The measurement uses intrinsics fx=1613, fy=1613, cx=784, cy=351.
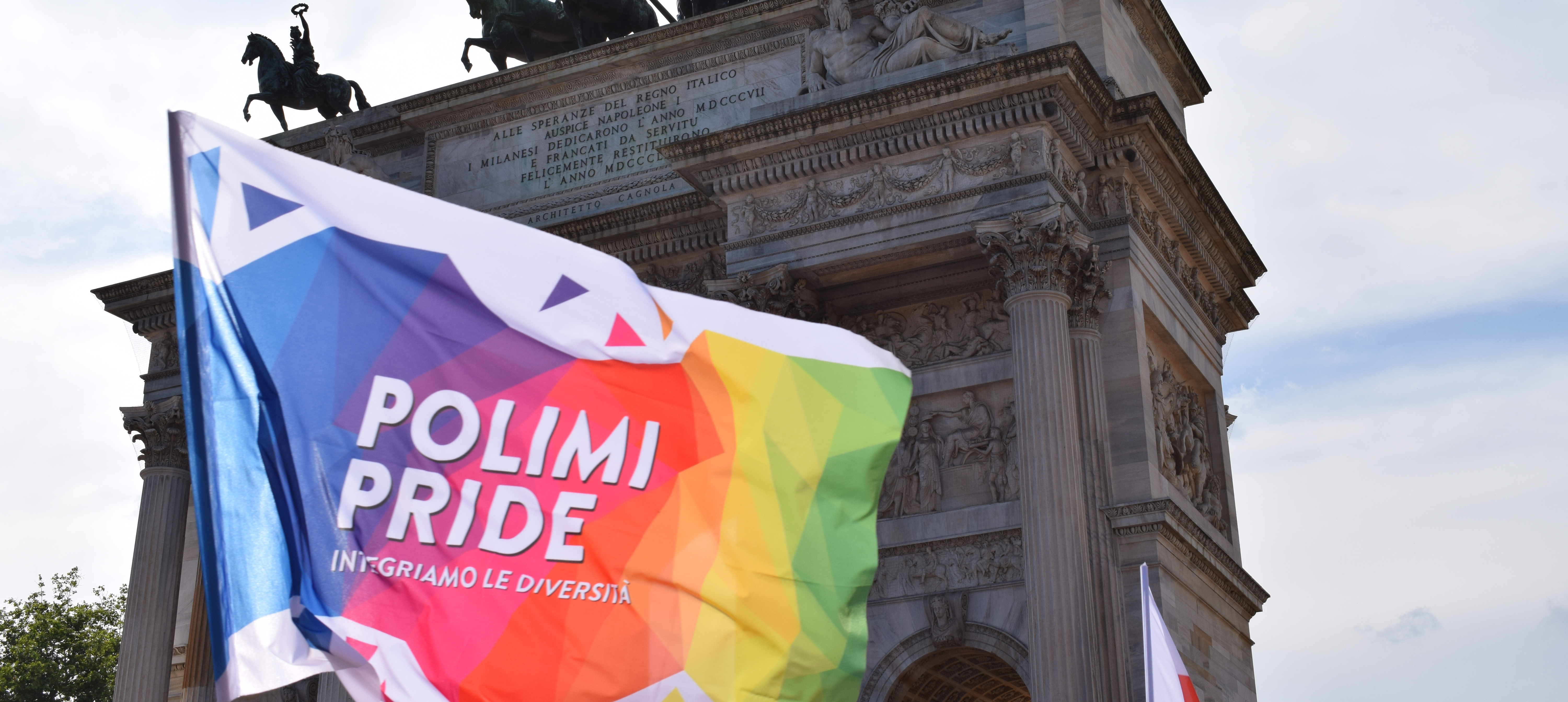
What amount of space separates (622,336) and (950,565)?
50.3 ft

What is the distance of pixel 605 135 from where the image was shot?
27.5m

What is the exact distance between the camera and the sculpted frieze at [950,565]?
2102 cm

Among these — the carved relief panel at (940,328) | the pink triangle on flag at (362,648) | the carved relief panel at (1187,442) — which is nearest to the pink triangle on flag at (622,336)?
the pink triangle on flag at (362,648)

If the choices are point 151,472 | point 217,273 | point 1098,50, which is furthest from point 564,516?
point 151,472

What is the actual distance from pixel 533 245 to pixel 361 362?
3.00ft

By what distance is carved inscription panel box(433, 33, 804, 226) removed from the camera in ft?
86.7

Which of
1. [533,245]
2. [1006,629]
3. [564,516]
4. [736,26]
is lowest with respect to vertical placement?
[564,516]

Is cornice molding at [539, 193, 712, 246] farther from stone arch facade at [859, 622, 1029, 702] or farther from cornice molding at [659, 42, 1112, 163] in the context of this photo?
stone arch facade at [859, 622, 1029, 702]

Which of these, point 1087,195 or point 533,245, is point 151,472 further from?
point 533,245

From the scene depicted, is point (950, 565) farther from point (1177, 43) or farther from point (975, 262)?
point (1177, 43)

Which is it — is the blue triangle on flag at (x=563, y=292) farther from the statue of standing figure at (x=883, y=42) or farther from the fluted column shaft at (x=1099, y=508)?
the statue of standing figure at (x=883, y=42)

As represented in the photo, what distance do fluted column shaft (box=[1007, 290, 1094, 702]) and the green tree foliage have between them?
3010cm

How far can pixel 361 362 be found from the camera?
5953 mm

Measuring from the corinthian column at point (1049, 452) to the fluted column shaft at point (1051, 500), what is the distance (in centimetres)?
1
